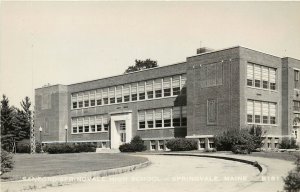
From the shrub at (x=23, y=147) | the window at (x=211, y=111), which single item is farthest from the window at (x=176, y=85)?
the shrub at (x=23, y=147)

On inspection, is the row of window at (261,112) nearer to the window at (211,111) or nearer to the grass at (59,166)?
the window at (211,111)

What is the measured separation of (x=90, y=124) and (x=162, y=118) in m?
13.2

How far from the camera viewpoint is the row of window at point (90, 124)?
51969 millimetres

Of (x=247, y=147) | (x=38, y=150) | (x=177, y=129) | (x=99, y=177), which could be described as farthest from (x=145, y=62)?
(x=99, y=177)

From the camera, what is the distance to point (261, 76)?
125 ft

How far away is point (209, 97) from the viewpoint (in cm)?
3794

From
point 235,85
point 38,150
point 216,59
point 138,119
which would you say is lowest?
point 38,150

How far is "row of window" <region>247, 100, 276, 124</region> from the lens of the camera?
36781mm

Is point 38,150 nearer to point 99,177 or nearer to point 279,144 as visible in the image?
point 279,144

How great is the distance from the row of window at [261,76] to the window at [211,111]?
348 centimetres

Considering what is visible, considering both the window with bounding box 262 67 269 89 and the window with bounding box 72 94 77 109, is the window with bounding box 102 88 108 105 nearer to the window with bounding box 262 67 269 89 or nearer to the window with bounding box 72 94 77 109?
the window with bounding box 72 94 77 109

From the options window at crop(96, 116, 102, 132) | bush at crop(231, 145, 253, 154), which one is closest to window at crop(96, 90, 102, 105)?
window at crop(96, 116, 102, 132)

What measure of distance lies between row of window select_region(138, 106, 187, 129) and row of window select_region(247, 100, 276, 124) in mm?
7191

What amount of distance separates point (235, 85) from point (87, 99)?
24232mm
